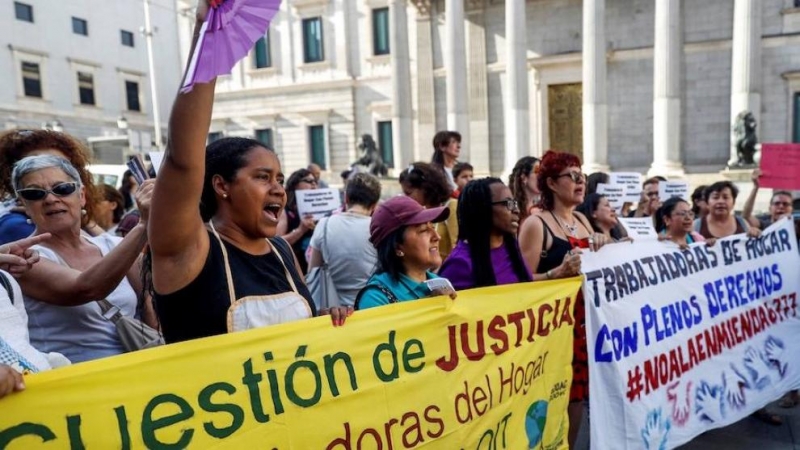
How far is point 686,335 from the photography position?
143 inches

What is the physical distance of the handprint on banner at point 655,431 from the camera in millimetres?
3285

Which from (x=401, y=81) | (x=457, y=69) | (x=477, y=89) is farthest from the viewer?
(x=477, y=89)

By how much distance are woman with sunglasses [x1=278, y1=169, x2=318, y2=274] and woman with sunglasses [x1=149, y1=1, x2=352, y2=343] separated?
10.8 feet

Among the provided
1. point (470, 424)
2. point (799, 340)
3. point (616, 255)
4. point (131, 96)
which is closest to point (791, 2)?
point (799, 340)

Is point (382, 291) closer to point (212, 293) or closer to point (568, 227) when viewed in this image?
point (212, 293)

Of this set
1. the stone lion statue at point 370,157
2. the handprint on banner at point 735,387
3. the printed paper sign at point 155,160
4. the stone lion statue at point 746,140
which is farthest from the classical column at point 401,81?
the printed paper sign at point 155,160

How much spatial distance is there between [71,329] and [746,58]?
22.1 m

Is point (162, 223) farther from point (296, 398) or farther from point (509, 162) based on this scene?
point (509, 162)

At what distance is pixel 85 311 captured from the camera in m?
2.34

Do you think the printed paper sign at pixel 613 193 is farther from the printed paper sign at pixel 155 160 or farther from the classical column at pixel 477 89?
the classical column at pixel 477 89

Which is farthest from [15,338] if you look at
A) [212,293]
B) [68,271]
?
[212,293]

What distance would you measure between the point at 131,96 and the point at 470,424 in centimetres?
4248

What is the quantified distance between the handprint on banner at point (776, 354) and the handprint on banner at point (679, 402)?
106 centimetres

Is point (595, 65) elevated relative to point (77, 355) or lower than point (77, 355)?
elevated
